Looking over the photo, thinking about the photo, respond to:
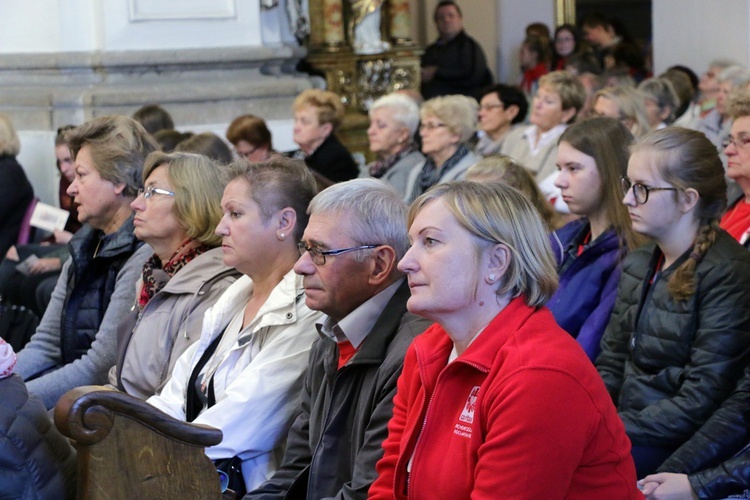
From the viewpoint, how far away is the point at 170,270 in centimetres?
369

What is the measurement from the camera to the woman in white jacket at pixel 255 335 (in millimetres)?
2891

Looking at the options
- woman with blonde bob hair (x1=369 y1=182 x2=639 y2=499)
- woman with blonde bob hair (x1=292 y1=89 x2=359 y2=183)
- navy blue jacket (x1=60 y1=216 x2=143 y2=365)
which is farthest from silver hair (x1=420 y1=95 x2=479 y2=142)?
woman with blonde bob hair (x1=369 y1=182 x2=639 y2=499)

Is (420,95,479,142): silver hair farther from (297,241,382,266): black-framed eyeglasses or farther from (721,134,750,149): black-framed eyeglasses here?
(297,241,382,266): black-framed eyeglasses

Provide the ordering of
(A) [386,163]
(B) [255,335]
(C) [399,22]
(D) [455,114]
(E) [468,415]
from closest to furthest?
1. (E) [468,415]
2. (B) [255,335]
3. (D) [455,114]
4. (A) [386,163]
5. (C) [399,22]

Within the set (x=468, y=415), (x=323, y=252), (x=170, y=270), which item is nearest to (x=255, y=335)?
(x=323, y=252)

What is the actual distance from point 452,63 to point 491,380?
8.26 m

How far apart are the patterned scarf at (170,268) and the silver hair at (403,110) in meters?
2.85

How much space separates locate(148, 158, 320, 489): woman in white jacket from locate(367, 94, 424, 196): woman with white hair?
10.00ft

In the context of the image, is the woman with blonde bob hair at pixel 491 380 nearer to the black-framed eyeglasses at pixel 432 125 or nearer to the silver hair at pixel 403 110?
the black-framed eyeglasses at pixel 432 125

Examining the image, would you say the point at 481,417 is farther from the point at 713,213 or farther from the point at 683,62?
the point at 683,62

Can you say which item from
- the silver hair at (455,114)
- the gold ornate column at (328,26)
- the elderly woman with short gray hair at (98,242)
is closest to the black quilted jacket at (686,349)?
the elderly woman with short gray hair at (98,242)

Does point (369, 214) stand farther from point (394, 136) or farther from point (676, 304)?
point (394, 136)

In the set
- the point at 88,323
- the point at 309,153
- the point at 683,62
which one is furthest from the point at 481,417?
the point at 683,62

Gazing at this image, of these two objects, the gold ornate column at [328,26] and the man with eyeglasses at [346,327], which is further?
the gold ornate column at [328,26]
